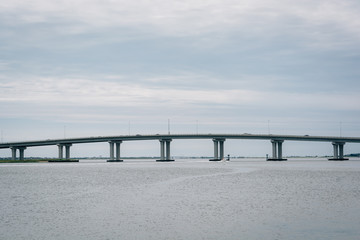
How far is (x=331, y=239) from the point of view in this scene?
91.9 ft

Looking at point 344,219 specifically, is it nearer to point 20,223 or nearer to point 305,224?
point 305,224

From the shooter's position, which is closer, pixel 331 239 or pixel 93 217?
pixel 331 239

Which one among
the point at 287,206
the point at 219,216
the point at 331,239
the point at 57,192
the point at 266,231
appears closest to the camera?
the point at 331,239

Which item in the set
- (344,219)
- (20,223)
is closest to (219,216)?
(344,219)

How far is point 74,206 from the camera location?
45.2m

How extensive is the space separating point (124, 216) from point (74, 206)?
8.70 meters

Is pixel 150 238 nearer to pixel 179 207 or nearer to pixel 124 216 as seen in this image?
pixel 124 216

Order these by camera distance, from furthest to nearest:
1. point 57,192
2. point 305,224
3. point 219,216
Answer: point 57,192 → point 219,216 → point 305,224

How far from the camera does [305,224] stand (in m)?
33.2

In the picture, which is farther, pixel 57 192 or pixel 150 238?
pixel 57 192

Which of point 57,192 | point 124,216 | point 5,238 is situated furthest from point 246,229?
point 57,192

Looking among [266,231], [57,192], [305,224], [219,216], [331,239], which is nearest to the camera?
[331,239]

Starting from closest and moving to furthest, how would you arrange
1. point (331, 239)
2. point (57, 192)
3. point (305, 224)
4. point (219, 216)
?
point (331, 239), point (305, 224), point (219, 216), point (57, 192)

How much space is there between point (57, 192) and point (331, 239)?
40.1 metres
